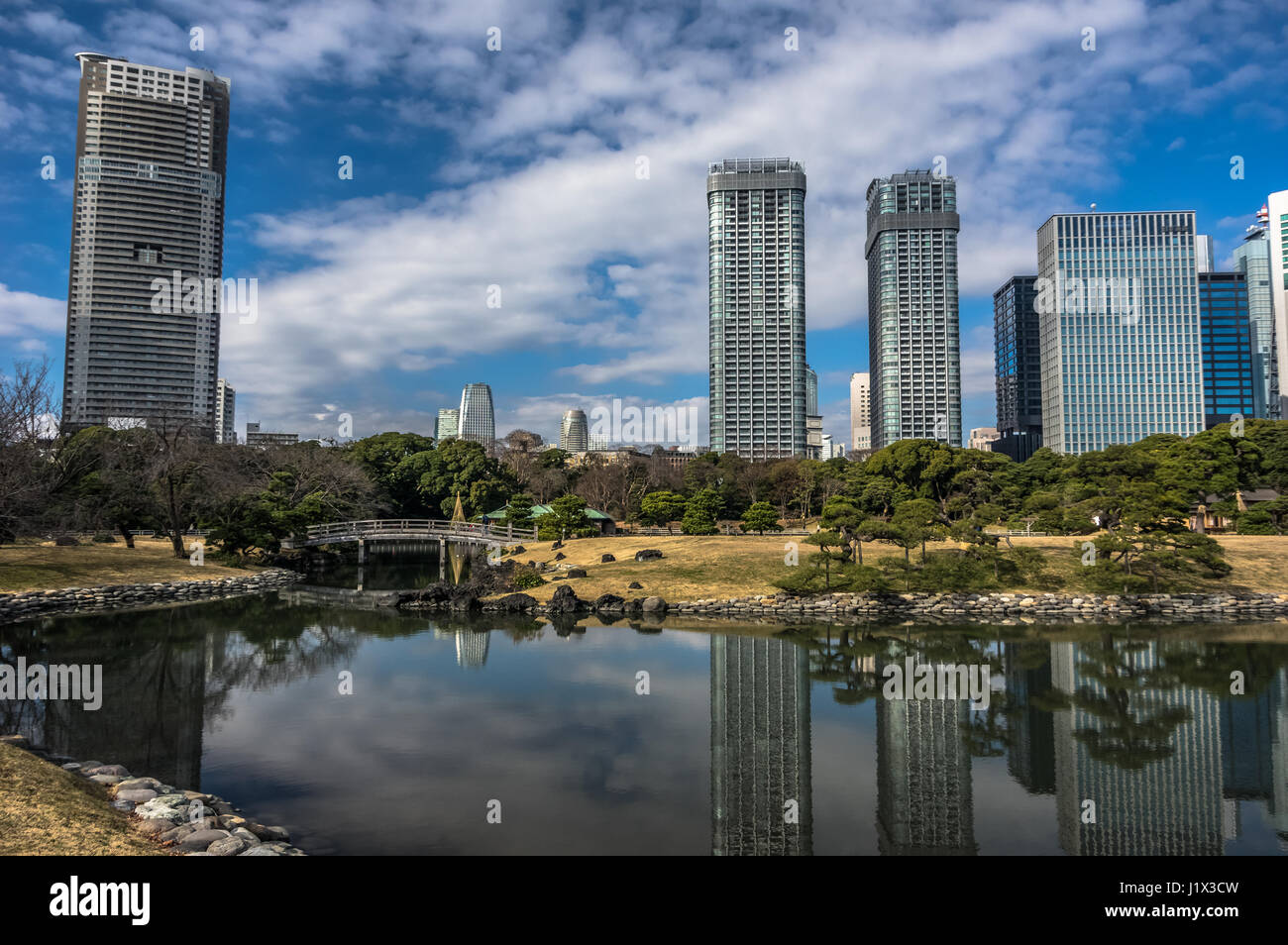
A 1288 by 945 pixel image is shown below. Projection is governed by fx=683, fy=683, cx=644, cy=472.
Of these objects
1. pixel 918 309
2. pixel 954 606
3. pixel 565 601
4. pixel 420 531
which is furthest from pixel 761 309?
pixel 565 601

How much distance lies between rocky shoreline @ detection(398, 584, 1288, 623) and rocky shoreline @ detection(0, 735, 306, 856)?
61.6 ft

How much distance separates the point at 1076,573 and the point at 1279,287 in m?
137

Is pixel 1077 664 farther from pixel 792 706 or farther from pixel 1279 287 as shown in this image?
pixel 1279 287

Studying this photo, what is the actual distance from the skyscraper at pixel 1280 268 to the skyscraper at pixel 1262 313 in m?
0.56

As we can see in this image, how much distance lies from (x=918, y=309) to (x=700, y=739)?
404 ft

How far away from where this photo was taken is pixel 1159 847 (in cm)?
964

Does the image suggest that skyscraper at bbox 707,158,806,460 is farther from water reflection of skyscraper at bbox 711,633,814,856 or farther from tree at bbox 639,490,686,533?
water reflection of skyscraper at bbox 711,633,814,856

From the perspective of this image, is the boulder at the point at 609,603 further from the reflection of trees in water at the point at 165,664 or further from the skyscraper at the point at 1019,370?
the skyscraper at the point at 1019,370

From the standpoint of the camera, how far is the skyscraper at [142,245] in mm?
95375

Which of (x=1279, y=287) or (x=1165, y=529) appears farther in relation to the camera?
(x=1279, y=287)

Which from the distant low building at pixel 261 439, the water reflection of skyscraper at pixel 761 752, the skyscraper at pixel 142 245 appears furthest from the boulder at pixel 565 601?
the skyscraper at pixel 142 245
